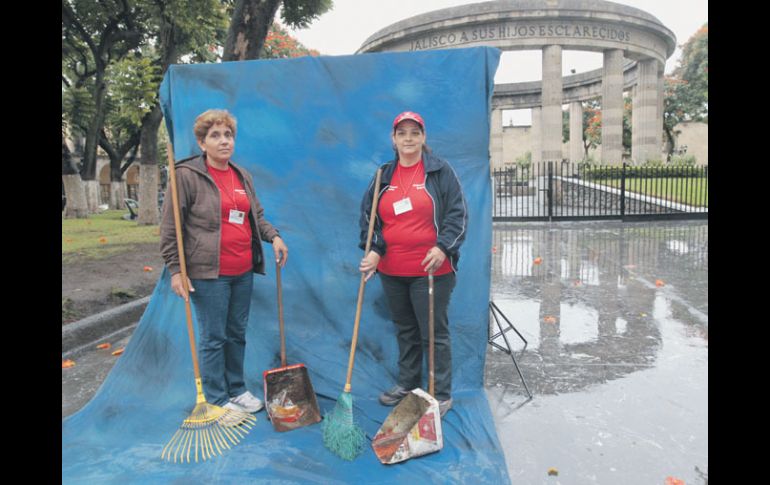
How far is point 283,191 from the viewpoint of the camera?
13.5 ft

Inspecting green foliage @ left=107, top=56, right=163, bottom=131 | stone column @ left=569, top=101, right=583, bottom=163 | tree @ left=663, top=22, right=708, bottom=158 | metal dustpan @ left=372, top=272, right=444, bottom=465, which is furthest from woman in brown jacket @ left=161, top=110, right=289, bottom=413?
tree @ left=663, top=22, right=708, bottom=158

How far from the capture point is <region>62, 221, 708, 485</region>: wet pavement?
2951 millimetres

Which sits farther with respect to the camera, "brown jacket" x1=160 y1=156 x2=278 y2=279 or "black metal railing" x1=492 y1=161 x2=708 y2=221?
"black metal railing" x1=492 y1=161 x2=708 y2=221

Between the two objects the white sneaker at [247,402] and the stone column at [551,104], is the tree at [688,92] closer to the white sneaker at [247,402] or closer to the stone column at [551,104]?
the stone column at [551,104]

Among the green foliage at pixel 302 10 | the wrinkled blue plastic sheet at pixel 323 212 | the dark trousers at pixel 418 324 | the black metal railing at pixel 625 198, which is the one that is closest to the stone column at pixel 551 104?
the black metal railing at pixel 625 198

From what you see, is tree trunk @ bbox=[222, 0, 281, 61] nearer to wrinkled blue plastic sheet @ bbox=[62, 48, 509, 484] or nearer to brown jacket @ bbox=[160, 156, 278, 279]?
wrinkled blue plastic sheet @ bbox=[62, 48, 509, 484]

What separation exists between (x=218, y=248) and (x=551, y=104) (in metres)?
19.6

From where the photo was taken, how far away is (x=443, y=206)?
3281mm

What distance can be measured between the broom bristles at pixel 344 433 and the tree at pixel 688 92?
40.3 m

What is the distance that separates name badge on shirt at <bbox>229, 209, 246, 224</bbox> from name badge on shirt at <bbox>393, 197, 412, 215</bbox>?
95 cm

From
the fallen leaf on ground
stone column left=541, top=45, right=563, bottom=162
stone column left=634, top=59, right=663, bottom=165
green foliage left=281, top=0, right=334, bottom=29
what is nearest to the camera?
the fallen leaf on ground

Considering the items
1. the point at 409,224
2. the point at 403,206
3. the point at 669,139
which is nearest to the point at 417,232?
the point at 409,224

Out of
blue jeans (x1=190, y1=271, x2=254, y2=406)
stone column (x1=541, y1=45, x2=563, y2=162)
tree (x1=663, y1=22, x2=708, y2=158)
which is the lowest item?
blue jeans (x1=190, y1=271, x2=254, y2=406)

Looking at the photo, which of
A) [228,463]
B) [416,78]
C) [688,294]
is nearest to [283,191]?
[416,78]
